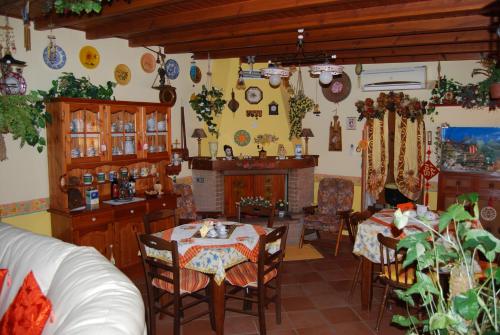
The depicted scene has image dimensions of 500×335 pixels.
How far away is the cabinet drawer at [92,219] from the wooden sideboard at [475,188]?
4573 mm

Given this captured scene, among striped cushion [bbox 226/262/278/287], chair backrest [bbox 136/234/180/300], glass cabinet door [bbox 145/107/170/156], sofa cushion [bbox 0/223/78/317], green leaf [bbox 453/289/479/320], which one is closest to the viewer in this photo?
green leaf [bbox 453/289/479/320]

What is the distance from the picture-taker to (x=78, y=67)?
4.63 m

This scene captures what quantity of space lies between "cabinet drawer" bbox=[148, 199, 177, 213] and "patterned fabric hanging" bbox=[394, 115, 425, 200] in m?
3.51

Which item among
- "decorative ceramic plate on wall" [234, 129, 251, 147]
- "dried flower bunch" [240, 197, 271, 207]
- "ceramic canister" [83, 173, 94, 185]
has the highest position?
"decorative ceramic plate on wall" [234, 129, 251, 147]

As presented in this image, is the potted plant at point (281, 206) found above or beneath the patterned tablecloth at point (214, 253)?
beneath

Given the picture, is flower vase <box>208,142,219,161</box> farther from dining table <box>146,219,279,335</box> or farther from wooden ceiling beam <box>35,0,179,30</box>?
dining table <box>146,219,279,335</box>

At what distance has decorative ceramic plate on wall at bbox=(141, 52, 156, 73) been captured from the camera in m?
5.41

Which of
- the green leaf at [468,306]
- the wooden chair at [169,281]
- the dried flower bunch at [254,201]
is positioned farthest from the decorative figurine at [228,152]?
the green leaf at [468,306]

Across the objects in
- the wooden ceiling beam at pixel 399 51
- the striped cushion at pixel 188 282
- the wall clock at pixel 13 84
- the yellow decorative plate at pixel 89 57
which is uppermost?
the wooden ceiling beam at pixel 399 51

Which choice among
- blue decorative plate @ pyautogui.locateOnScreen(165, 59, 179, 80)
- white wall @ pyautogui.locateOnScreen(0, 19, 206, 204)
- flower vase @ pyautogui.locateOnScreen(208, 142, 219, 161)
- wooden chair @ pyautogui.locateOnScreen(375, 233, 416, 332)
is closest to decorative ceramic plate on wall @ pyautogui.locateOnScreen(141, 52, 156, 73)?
white wall @ pyautogui.locateOnScreen(0, 19, 206, 204)

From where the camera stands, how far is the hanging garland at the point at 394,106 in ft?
19.7

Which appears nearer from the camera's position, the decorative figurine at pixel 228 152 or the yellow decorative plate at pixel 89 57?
the yellow decorative plate at pixel 89 57

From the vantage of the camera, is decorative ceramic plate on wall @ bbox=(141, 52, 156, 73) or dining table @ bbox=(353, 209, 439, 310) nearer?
dining table @ bbox=(353, 209, 439, 310)

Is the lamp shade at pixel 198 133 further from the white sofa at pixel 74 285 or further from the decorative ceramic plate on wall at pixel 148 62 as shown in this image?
the white sofa at pixel 74 285
